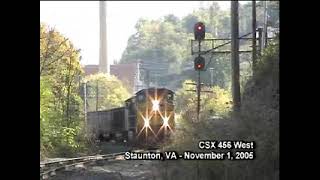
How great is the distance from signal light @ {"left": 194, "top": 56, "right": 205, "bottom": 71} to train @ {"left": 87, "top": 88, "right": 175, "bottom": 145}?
0.32 m

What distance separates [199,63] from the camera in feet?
13.5

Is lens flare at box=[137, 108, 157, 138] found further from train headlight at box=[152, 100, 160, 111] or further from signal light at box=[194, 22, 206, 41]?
signal light at box=[194, 22, 206, 41]

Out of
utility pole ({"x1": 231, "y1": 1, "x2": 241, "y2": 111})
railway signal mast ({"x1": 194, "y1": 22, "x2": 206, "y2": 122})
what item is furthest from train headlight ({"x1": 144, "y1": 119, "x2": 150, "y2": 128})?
utility pole ({"x1": 231, "y1": 1, "x2": 241, "y2": 111})

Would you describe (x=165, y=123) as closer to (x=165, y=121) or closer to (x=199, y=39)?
(x=165, y=121)

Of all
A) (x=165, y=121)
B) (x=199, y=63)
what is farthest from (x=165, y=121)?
(x=199, y=63)

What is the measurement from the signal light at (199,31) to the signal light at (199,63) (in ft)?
0.58

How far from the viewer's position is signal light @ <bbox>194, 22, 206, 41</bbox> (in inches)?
159

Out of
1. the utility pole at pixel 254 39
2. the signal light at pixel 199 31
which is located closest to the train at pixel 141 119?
the signal light at pixel 199 31

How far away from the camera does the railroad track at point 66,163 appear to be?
3773 millimetres
